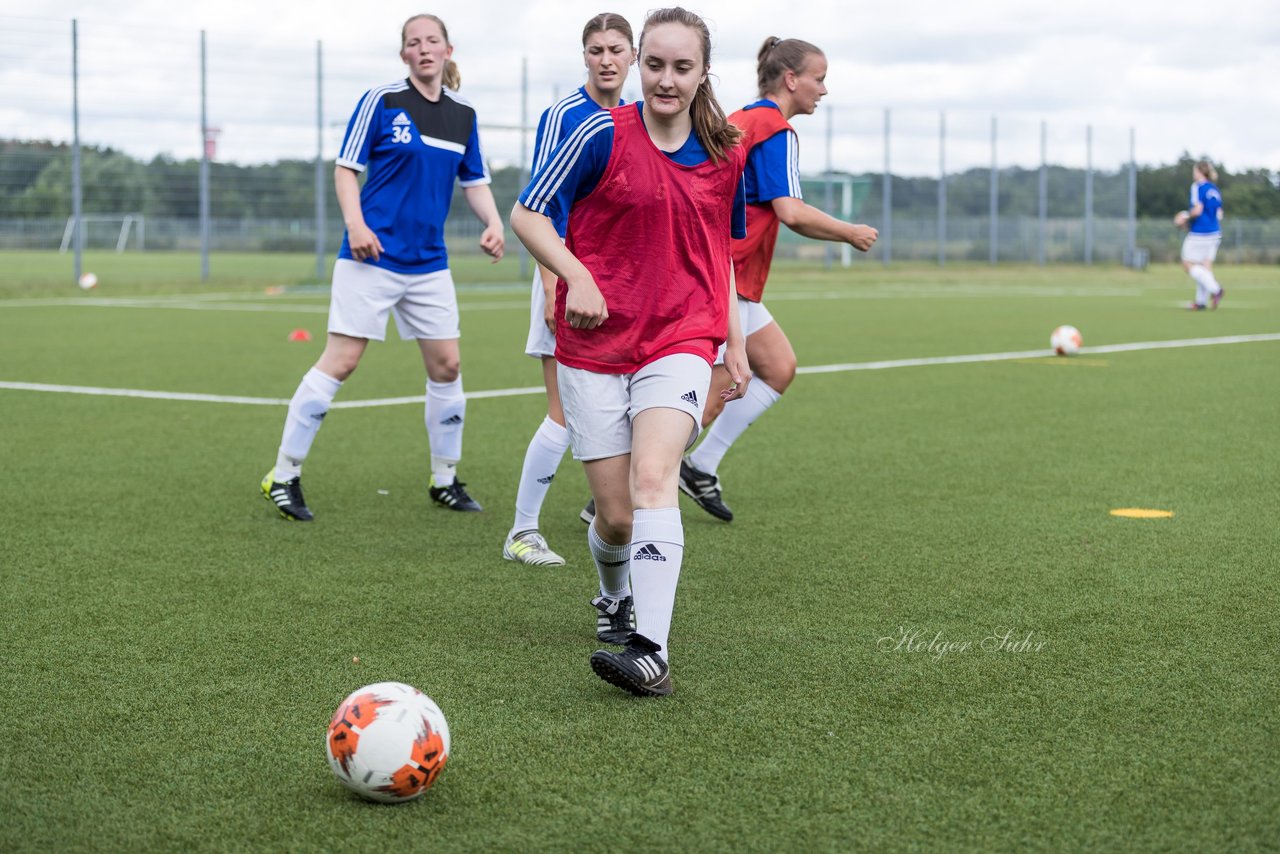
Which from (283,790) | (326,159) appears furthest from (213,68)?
(283,790)

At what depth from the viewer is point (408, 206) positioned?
667 cm

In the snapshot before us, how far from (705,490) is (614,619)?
80.7 inches

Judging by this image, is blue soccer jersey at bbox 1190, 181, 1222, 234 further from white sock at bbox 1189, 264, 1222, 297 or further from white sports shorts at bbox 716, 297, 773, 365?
white sports shorts at bbox 716, 297, 773, 365

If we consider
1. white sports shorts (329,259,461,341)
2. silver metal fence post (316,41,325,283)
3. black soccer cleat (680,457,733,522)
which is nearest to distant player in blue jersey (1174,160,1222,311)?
silver metal fence post (316,41,325,283)

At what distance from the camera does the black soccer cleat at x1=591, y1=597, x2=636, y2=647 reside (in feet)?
15.1

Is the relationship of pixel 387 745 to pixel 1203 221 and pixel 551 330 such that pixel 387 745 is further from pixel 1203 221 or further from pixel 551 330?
pixel 1203 221

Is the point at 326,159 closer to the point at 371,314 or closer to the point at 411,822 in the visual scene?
the point at 371,314

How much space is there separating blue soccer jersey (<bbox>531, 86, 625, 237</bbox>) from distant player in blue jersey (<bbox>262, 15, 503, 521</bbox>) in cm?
113

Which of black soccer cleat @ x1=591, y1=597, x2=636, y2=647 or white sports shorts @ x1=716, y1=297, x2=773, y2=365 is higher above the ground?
white sports shorts @ x1=716, y1=297, x2=773, y2=365

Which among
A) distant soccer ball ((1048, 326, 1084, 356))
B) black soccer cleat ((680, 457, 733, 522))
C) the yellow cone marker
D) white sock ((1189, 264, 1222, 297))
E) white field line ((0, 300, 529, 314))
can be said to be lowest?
the yellow cone marker

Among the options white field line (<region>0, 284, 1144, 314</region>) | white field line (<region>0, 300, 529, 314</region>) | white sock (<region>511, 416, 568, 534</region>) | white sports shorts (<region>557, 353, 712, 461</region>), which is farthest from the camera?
white field line (<region>0, 284, 1144, 314</region>)

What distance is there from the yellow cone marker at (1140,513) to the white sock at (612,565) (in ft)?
9.21

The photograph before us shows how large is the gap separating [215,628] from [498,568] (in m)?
1.22

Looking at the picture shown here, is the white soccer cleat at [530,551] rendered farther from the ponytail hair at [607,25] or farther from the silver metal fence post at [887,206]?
the silver metal fence post at [887,206]
